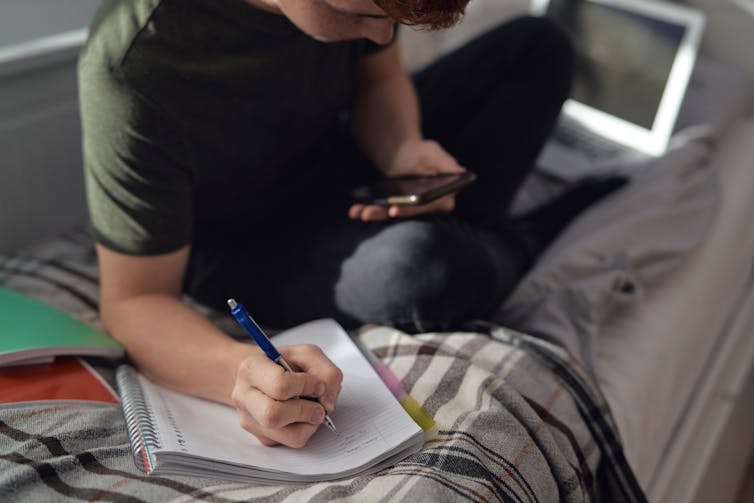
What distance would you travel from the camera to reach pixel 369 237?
3.12ft

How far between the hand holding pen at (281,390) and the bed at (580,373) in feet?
0.20

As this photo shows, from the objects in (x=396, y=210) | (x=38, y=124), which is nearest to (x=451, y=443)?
(x=396, y=210)

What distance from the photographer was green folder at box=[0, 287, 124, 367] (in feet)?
2.60

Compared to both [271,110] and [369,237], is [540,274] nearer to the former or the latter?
[369,237]

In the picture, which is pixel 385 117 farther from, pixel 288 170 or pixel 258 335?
pixel 258 335

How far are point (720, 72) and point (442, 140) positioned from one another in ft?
2.64

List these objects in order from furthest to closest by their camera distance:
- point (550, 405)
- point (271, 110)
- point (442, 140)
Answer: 1. point (442, 140)
2. point (271, 110)
3. point (550, 405)

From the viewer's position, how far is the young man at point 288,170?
78 cm

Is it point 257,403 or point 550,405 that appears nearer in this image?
point 257,403

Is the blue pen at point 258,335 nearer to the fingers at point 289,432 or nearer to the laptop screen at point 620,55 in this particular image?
the fingers at point 289,432

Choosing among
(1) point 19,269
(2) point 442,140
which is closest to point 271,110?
(2) point 442,140

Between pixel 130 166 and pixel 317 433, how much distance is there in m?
0.34

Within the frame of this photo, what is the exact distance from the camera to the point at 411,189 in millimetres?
A: 969

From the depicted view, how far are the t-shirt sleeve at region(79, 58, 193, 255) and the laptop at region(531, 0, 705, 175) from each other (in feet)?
2.87
